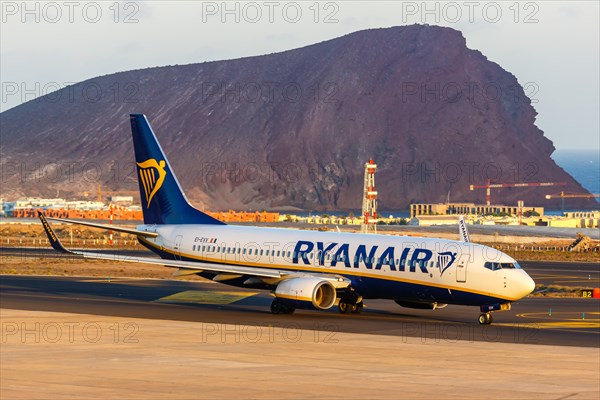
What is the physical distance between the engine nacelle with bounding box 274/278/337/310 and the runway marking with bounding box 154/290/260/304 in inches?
373

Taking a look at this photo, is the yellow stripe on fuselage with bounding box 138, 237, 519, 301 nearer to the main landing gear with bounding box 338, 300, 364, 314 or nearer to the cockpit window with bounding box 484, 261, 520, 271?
the cockpit window with bounding box 484, 261, 520, 271

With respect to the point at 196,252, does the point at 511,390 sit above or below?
below

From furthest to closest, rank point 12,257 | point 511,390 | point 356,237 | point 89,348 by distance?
1. point 12,257
2. point 356,237
3. point 89,348
4. point 511,390

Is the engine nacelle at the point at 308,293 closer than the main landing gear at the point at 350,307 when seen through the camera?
Yes

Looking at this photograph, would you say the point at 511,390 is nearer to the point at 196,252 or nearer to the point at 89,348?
the point at 89,348

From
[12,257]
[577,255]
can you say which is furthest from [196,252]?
[577,255]

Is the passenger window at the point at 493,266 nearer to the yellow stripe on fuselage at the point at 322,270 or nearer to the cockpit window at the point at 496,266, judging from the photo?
the cockpit window at the point at 496,266

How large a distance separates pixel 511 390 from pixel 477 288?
19.2 meters

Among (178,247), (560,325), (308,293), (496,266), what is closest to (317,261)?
(308,293)

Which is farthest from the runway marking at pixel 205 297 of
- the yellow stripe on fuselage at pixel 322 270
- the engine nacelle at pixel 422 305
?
the engine nacelle at pixel 422 305

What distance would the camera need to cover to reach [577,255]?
135 m

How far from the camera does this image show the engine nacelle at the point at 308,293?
178ft

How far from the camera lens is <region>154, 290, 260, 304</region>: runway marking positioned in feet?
211

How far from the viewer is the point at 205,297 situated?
219 ft
